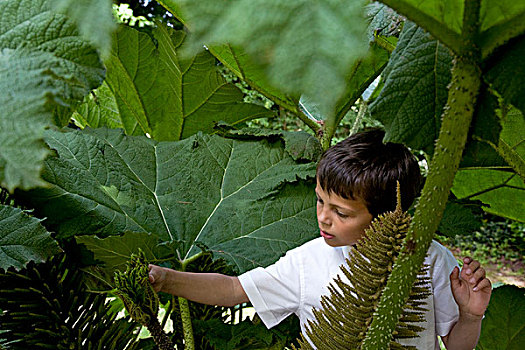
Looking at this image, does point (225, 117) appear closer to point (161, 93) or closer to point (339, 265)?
point (161, 93)

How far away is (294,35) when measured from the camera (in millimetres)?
139

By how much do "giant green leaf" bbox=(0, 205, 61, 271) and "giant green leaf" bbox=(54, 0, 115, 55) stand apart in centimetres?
32

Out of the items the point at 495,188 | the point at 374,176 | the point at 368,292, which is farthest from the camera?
the point at 495,188

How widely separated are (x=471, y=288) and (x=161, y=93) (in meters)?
0.50

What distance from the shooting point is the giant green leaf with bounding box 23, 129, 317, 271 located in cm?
55

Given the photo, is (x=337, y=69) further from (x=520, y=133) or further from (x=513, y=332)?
(x=513, y=332)

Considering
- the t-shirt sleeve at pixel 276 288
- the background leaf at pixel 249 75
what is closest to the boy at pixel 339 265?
the t-shirt sleeve at pixel 276 288

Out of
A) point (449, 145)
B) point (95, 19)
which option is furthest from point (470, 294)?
point (95, 19)

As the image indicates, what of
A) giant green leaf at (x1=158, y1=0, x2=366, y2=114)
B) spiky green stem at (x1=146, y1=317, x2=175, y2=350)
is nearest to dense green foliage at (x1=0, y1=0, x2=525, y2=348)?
giant green leaf at (x1=158, y1=0, x2=366, y2=114)

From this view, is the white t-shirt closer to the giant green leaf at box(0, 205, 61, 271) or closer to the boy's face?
the boy's face

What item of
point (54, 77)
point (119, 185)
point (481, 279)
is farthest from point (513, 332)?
point (54, 77)

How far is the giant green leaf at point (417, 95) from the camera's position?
263 mm

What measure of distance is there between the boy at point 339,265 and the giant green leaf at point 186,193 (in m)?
0.04

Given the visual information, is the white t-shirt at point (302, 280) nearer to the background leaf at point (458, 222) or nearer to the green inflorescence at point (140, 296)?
the background leaf at point (458, 222)
